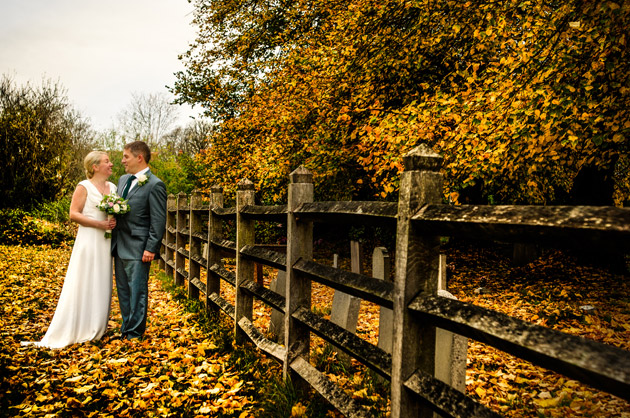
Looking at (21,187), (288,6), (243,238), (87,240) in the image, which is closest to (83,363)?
(87,240)

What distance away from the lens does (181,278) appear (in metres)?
8.93

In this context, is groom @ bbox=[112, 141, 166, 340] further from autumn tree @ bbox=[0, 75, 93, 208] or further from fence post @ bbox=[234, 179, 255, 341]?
autumn tree @ bbox=[0, 75, 93, 208]

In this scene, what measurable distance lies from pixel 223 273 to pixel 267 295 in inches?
58.0

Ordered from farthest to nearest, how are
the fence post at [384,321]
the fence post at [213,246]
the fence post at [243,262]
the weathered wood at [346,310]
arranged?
the fence post at [213,246], the fence post at [243,262], the weathered wood at [346,310], the fence post at [384,321]

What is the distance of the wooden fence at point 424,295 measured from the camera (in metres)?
1.50

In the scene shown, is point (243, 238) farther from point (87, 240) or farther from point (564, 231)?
point (564, 231)

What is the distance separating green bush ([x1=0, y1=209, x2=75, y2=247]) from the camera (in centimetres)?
1595

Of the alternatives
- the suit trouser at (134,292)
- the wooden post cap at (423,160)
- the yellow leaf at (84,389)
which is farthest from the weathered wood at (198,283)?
the wooden post cap at (423,160)

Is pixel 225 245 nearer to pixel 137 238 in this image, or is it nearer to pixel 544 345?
pixel 137 238

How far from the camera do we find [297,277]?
3.72 meters

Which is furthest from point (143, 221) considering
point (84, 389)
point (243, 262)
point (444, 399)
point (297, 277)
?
point (444, 399)

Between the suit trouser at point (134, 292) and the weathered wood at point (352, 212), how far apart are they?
254 cm

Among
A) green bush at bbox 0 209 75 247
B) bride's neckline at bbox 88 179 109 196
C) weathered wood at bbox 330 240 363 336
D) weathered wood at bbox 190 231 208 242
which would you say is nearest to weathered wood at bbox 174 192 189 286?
weathered wood at bbox 190 231 208 242

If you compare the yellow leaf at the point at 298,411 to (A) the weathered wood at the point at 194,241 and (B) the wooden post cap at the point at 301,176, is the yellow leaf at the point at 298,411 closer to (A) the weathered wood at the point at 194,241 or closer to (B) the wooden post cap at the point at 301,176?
(B) the wooden post cap at the point at 301,176
